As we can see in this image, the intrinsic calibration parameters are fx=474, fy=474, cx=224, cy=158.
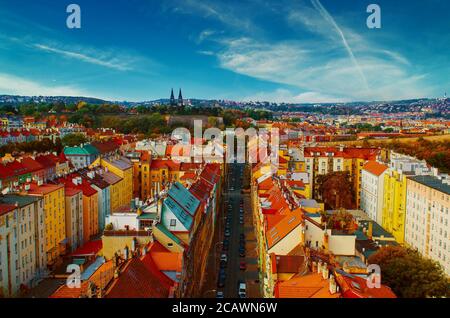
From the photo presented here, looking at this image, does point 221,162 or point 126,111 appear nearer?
point 221,162

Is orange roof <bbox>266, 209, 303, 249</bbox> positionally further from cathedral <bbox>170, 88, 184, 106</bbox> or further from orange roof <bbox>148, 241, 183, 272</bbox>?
cathedral <bbox>170, 88, 184, 106</bbox>

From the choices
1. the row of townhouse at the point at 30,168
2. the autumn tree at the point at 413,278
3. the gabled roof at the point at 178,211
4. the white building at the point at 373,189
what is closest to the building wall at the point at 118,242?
the gabled roof at the point at 178,211

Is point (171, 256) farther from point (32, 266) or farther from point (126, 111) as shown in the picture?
point (126, 111)

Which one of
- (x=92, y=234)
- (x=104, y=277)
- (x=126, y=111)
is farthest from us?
(x=126, y=111)

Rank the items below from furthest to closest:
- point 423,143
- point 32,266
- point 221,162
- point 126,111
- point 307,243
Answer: point 126,111 < point 423,143 < point 221,162 < point 32,266 < point 307,243

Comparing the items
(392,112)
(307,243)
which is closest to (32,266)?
(307,243)
